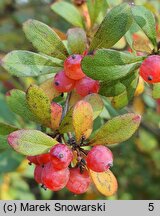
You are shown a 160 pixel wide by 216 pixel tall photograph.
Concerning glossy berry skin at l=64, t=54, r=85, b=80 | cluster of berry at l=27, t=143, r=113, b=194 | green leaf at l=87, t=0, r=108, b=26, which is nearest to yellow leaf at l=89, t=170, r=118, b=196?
cluster of berry at l=27, t=143, r=113, b=194

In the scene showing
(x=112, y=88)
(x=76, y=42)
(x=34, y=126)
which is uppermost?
(x=76, y=42)

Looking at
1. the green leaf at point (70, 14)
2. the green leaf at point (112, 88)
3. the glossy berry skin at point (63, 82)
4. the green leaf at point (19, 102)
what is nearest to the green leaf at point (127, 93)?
the green leaf at point (112, 88)

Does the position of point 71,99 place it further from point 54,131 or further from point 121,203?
point 121,203

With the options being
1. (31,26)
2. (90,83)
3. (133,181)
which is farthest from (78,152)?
(133,181)

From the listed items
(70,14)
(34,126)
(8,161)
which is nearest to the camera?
(70,14)

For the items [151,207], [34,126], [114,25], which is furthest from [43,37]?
[34,126]

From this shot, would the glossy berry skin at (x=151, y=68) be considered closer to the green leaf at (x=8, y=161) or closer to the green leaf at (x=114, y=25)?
the green leaf at (x=114, y=25)

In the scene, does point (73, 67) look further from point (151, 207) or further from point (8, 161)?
point (8, 161)
